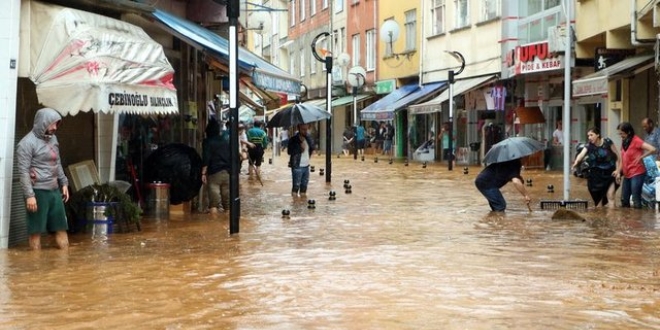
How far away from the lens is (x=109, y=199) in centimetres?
1404

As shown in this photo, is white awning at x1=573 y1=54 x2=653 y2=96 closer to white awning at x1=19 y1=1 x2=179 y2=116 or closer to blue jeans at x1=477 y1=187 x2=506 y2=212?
blue jeans at x1=477 y1=187 x2=506 y2=212

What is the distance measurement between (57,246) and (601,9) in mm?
16745

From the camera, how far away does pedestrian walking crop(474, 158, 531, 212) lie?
686 inches

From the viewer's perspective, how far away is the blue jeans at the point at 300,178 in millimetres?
21797

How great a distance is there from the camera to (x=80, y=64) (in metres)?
12.2

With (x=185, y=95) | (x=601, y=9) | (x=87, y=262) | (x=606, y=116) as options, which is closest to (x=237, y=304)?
(x=87, y=262)

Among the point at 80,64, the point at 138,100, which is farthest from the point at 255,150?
the point at 80,64

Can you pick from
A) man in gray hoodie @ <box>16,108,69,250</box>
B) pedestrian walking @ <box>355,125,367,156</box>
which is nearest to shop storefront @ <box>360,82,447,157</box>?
pedestrian walking @ <box>355,125,367,156</box>

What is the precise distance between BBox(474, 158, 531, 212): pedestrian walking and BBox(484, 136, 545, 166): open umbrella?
0.19 metres

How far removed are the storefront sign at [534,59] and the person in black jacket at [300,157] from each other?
33.4ft

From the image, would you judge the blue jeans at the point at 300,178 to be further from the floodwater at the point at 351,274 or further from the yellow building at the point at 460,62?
the yellow building at the point at 460,62

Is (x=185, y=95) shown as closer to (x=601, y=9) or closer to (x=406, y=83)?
(x=601, y=9)

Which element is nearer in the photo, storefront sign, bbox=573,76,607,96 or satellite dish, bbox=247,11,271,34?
storefront sign, bbox=573,76,607,96

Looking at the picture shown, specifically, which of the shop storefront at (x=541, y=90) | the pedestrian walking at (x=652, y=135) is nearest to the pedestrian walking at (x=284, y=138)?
the shop storefront at (x=541, y=90)
